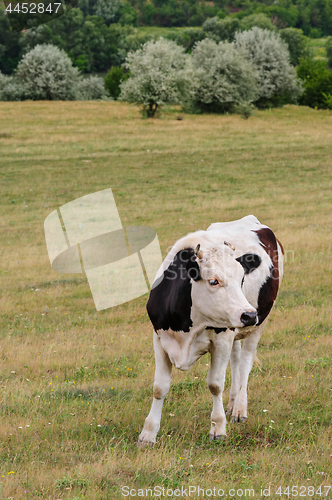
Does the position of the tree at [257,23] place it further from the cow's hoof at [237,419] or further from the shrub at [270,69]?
the cow's hoof at [237,419]

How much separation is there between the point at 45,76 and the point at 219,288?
7358cm

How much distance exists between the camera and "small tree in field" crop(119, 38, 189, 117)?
56.2 metres

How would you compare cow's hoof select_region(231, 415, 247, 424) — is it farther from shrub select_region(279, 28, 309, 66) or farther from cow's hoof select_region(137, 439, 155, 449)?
shrub select_region(279, 28, 309, 66)

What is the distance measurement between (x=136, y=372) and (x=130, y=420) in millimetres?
1760

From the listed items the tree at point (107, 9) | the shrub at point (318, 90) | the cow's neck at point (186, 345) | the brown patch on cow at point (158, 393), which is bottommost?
the brown patch on cow at point (158, 393)

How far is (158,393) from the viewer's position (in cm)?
605

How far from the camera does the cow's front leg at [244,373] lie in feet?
21.9

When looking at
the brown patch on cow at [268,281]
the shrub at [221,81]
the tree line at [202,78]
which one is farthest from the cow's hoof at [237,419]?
the shrub at [221,81]

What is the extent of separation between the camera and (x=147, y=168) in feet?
120

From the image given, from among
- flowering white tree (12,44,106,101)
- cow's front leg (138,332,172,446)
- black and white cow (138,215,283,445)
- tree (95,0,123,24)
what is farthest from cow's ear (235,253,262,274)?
tree (95,0,123,24)

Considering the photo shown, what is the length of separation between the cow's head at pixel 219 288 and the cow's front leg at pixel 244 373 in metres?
1.69

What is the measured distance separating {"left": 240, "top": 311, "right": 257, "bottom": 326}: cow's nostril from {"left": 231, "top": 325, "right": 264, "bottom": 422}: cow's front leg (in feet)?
6.74

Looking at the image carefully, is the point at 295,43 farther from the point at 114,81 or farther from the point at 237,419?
the point at 237,419

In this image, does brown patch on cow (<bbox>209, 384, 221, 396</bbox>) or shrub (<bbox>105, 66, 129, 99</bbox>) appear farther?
shrub (<bbox>105, 66, 129, 99</bbox>)
